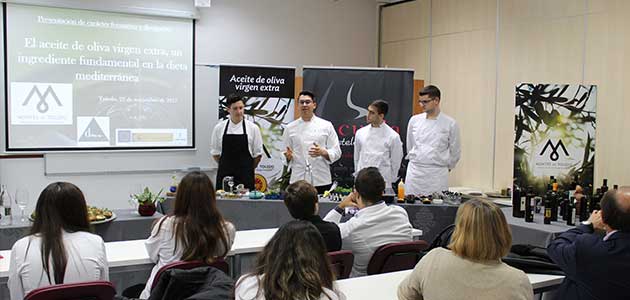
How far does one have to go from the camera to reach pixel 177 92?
701 centimetres

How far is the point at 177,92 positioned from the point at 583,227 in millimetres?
5227

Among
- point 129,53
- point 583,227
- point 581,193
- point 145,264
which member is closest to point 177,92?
point 129,53

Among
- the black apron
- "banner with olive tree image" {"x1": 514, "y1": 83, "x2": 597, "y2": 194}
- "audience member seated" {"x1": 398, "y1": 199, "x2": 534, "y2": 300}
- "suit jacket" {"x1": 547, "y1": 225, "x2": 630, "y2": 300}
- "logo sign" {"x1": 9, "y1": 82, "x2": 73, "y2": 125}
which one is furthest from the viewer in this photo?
"logo sign" {"x1": 9, "y1": 82, "x2": 73, "y2": 125}

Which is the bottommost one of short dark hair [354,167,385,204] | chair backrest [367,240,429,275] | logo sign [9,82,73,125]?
chair backrest [367,240,429,275]

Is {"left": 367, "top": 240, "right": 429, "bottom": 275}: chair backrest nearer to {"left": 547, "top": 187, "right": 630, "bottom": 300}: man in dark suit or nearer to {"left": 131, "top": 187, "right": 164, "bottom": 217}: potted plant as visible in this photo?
{"left": 547, "top": 187, "right": 630, "bottom": 300}: man in dark suit

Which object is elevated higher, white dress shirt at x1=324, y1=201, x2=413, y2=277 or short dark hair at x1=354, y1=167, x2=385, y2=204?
short dark hair at x1=354, y1=167, x2=385, y2=204

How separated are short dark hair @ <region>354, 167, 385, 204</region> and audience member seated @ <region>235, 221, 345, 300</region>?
1.38m

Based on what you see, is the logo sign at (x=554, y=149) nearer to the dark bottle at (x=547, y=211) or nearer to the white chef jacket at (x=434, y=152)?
the white chef jacket at (x=434, y=152)

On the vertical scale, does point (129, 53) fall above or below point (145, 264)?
above

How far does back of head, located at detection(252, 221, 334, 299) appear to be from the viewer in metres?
A: 1.78

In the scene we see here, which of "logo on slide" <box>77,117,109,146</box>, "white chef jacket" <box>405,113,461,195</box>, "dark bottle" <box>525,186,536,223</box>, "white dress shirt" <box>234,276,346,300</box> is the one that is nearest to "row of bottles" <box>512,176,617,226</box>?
"dark bottle" <box>525,186,536,223</box>

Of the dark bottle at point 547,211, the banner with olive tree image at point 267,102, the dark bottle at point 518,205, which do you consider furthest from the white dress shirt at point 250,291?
the banner with olive tree image at point 267,102

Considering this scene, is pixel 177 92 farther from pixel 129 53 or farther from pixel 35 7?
pixel 35 7

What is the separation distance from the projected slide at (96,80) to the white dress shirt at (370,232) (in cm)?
421
